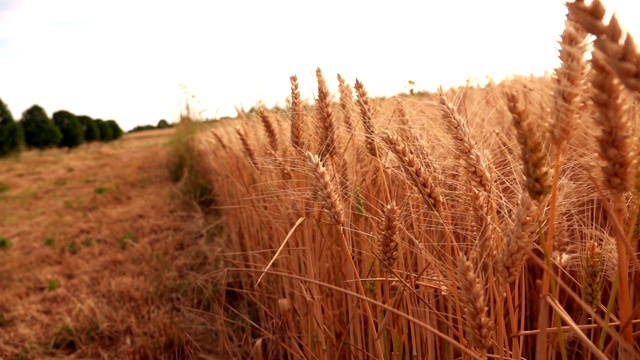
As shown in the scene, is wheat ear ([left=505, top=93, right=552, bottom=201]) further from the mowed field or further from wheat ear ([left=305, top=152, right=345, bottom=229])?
the mowed field

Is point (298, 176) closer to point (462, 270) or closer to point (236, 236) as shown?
point (236, 236)

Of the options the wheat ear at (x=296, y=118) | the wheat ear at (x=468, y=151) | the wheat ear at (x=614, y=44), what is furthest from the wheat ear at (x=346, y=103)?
the wheat ear at (x=614, y=44)

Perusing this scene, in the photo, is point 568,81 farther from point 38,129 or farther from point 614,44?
point 38,129

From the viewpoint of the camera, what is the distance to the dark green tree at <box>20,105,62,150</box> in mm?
22891

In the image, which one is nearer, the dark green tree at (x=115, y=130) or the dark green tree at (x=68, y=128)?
the dark green tree at (x=68, y=128)

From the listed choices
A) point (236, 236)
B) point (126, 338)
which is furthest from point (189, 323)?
point (236, 236)

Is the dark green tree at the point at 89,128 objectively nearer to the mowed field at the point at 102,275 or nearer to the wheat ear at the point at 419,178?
the mowed field at the point at 102,275

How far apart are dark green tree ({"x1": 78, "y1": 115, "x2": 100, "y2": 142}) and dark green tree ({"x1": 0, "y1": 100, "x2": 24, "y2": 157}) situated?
9189mm

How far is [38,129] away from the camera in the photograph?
915 inches

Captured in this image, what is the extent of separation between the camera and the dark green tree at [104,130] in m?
34.2

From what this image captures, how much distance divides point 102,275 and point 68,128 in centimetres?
2570

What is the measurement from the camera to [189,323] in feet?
9.50

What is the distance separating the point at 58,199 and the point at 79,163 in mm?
7266

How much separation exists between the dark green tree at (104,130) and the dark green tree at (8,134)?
12.9 m
